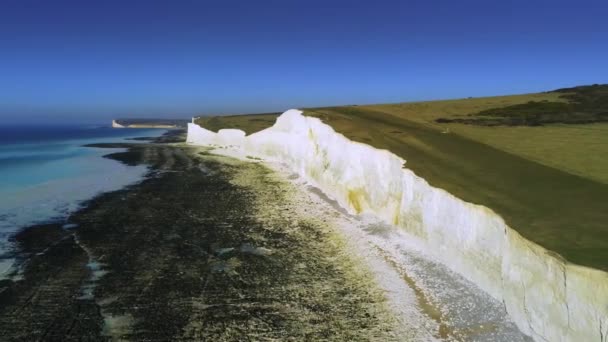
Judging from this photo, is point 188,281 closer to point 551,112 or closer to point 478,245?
point 478,245

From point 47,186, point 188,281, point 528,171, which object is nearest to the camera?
point 188,281

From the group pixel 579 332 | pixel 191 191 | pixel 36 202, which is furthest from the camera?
pixel 191 191

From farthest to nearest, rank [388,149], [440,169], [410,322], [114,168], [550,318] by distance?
[114,168] → [388,149] → [440,169] → [410,322] → [550,318]


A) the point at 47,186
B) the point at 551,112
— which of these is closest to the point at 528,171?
the point at 551,112

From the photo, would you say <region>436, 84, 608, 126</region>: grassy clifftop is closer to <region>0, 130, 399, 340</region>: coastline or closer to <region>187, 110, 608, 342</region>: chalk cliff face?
<region>187, 110, 608, 342</region>: chalk cliff face

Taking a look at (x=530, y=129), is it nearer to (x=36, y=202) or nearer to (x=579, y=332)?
(x=579, y=332)

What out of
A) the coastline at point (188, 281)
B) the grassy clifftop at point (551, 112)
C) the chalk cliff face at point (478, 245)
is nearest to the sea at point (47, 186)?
the coastline at point (188, 281)

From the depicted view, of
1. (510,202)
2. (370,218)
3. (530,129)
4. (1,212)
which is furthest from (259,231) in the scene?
(530,129)
